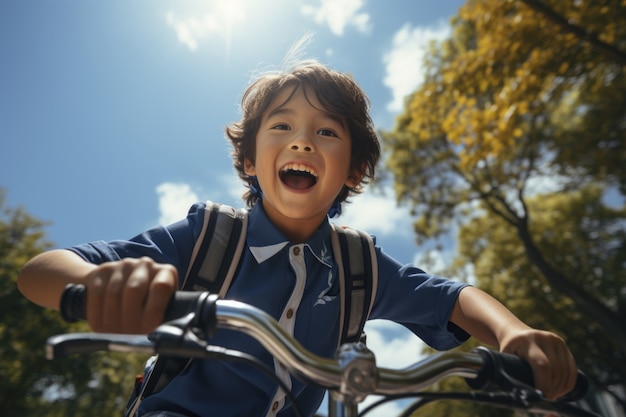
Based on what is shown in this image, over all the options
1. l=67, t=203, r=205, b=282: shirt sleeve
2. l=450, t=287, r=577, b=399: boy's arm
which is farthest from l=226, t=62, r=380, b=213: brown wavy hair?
l=450, t=287, r=577, b=399: boy's arm

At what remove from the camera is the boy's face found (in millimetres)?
2107

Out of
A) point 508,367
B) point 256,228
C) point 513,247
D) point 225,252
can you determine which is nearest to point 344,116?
point 256,228

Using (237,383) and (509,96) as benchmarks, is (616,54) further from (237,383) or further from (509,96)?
(237,383)

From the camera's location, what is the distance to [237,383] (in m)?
1.78

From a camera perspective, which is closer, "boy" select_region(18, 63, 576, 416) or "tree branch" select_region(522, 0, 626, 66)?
"boy" select_region(18, 63, 576, 416)

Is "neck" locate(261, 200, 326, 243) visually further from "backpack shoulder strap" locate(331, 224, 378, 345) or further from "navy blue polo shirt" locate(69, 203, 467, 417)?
"backpack shoulder strap" locate(331, 224, 378, 345)

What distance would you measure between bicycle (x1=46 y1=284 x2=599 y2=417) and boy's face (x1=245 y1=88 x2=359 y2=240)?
1.17 m

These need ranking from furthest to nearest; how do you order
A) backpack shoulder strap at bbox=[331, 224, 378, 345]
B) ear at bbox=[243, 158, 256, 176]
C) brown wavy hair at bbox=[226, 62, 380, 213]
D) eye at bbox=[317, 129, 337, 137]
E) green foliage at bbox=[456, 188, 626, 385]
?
green foliage at bbox=[456, 188, 626, 385] < ear at bbox=[243, 158, 256, 176] < brown wavy hair at bbox=[226, 62, 380, 213] < eye at bbox=[317, 129, 337, 137] < backpack shoulder strap at bbox=[331, 224, 378, 345]

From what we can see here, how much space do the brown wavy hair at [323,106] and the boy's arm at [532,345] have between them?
1.30 metres

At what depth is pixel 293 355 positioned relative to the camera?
97cm

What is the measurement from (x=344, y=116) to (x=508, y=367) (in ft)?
5.30

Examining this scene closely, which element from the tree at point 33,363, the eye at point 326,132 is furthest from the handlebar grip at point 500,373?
the tree at point 33,363

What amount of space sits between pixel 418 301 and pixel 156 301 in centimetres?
133

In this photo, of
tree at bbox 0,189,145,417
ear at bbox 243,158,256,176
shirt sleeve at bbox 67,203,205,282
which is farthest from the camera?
tree at bbox 0,189,145,417
